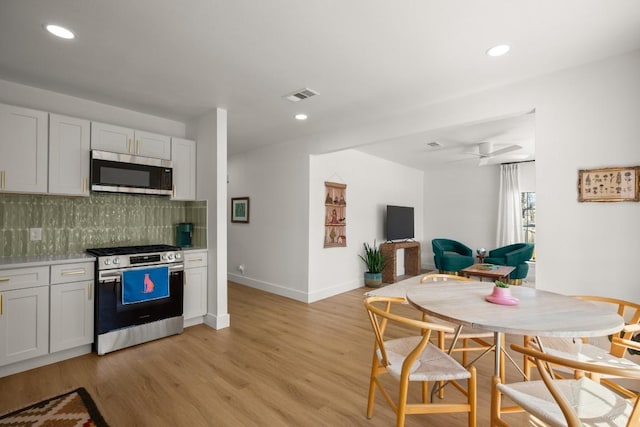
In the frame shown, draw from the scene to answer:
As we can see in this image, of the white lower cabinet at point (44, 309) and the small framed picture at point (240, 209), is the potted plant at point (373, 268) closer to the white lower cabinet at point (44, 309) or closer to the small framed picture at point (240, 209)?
the small framed picture at point (240, 209)

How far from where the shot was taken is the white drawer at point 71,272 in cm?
271

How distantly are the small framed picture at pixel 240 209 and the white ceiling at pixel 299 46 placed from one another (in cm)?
259

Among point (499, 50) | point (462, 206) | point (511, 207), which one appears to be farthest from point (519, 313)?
point (462, 206)

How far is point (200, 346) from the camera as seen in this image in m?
3.12

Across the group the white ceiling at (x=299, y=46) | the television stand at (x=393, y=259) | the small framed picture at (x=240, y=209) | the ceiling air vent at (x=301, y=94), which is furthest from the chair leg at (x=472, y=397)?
the small framed picture at (x=240, y=209)

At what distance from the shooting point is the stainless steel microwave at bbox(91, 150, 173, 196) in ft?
10.2

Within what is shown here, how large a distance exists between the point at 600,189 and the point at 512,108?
3.22ft

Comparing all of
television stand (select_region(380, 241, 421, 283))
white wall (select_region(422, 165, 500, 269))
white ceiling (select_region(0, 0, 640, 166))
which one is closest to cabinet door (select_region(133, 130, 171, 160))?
white ceiling (select_region(0, 0, 640, 166))

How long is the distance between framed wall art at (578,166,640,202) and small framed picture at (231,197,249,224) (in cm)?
477

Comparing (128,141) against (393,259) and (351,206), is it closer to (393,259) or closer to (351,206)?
(351,206)

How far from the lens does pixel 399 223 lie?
6.70 meters

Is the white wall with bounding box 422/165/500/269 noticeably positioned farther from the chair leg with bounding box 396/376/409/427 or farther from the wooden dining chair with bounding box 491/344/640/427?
the chair leg with bounding box 396/376/409/427

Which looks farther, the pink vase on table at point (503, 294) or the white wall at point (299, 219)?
the white wall at point (299, 219)

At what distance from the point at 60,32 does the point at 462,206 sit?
25.2 ft
